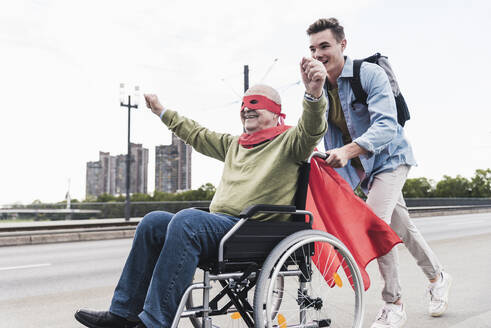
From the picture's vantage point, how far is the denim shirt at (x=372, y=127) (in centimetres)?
296

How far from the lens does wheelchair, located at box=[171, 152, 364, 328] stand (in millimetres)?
2197

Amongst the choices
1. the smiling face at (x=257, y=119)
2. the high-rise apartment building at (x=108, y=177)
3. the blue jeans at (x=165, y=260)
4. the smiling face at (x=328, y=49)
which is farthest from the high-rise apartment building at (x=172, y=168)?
the blue jeans at (x=165, y=260)

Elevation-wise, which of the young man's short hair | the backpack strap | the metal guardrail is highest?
the young man's short hair

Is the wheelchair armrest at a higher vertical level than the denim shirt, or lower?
lower

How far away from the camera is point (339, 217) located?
9.05 ft

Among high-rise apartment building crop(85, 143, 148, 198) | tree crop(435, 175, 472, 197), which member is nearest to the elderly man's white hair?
high-rise apartment building crop(85, 143, 148, 198)

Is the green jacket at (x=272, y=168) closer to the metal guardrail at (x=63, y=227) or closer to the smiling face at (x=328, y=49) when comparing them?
the smiling face at (x=328, y=49)

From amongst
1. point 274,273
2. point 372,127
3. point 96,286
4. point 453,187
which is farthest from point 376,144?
point 453,187

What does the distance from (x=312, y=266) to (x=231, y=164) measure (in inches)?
29.6

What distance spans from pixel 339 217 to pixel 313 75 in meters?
0.90

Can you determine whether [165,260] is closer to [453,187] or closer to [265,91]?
[265,91]

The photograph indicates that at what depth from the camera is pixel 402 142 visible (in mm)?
3393

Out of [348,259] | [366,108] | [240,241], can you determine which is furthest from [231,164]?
[366,108]

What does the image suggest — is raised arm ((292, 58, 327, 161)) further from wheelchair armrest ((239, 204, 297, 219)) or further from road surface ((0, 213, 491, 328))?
road surface ((0, 213, 491, 328))
